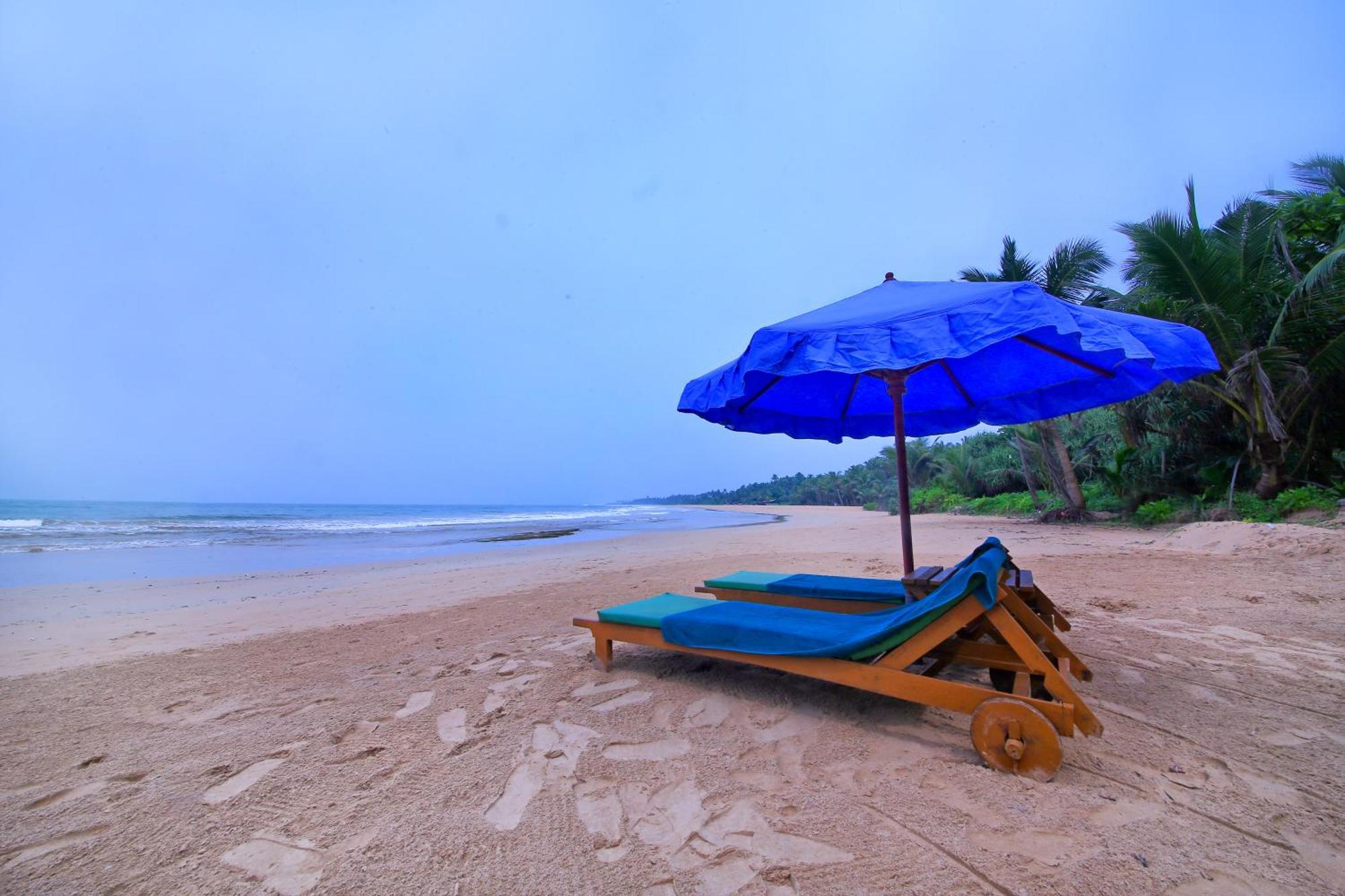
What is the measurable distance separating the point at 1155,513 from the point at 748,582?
11.3 metres

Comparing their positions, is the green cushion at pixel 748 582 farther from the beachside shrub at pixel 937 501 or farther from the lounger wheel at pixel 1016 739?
the beachside shrub at pixel 937 501

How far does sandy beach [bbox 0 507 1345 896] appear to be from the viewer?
174 cm

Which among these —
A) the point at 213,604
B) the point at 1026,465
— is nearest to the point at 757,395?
the point at 213,604

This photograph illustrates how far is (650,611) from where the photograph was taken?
11.9ft

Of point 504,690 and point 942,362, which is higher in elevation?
point 942,362

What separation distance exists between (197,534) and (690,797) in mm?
23154

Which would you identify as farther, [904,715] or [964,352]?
[904,715]

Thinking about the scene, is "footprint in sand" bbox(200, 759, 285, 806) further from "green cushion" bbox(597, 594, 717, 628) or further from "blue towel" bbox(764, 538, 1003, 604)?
"blue towel" bbox(764, 538, 1003, 604)

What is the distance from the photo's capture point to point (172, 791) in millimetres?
2252

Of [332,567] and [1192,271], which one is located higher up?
[1192,271]

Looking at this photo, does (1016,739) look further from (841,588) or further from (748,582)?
(748,582)

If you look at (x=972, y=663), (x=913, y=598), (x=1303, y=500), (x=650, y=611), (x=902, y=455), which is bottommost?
(x=972, y=663)

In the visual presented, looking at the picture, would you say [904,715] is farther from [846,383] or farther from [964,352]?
[846,383]

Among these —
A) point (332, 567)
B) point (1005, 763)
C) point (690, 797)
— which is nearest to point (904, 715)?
point (1005, 763)
